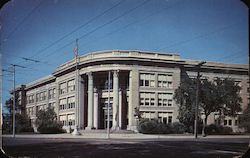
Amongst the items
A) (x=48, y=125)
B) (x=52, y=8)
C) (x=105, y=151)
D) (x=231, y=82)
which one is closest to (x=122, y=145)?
(x=105, y=151)

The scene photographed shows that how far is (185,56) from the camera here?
3.13m

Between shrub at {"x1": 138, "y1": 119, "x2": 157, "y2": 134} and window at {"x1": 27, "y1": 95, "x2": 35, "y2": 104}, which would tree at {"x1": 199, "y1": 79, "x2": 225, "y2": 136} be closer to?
shrub at {"x1": 138, "y1": 119, "x2": 157, "y2": 134}

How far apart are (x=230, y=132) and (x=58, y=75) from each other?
6.34 ft

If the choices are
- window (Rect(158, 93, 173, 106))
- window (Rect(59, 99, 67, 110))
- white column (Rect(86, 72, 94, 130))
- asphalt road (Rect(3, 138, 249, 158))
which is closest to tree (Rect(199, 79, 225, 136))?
asphalt road (Rect(3, 138, 249, 158))

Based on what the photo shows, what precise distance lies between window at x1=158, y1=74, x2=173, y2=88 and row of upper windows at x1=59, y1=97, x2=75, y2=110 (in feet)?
3.26

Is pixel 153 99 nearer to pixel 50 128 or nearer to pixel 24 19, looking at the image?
pixel 50 128

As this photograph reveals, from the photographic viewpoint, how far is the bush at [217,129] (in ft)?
10.4

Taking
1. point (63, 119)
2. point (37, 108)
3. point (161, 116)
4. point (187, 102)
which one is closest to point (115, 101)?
point (161, 116)

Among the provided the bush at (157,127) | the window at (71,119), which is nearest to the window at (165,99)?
the bush at (157,127)

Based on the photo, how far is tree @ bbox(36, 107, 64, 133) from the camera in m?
3.47

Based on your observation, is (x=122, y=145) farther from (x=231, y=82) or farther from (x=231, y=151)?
(x=231, y=82)

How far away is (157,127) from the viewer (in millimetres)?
3320

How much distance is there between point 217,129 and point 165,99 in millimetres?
630

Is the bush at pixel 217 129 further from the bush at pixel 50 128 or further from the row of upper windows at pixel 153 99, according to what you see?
the bush at pixel 50 128
